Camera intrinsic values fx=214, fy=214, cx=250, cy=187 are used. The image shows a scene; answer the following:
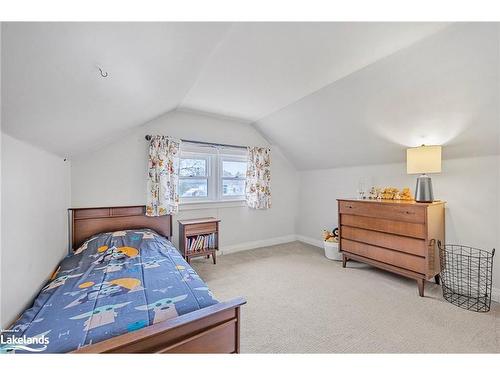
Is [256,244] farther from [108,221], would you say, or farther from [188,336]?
[188,336]

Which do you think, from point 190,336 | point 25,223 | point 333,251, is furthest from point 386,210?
point 25,223

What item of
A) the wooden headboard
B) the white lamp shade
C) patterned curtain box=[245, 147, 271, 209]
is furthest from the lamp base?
the wooden headboard

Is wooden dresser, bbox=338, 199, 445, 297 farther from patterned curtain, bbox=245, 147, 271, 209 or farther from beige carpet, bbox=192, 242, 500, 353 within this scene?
patterned curtain, bbox=245, 147, 271, 209

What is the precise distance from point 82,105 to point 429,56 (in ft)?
8.13

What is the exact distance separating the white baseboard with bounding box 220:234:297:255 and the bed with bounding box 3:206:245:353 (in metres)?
1.67

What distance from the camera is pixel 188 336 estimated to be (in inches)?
40.6

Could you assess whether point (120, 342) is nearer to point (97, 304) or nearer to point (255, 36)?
point (97, 304)

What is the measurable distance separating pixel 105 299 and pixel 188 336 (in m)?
0.60

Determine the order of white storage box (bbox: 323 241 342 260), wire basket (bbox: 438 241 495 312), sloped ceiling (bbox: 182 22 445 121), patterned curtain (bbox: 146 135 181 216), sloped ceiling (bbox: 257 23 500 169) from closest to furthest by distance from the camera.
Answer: sloped ceiling (bbox: 182 22 445 121) < sloped ceiling (bbox: 257 23 500 169) < wire basket (bbox: 438 241 495 312) < patterned curtain (bbox: 146 135 181 216) < white storage box (bbox: 323 241 342 260)

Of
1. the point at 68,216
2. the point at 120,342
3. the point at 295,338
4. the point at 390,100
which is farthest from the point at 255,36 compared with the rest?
the point at 68,216

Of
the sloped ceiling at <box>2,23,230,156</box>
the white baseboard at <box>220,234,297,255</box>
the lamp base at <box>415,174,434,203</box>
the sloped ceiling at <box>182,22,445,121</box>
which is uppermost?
the sloped ceiling at <box>182,22,445,121</box>

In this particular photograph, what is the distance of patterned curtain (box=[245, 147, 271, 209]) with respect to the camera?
12.4 feet

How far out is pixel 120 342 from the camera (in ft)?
2.83

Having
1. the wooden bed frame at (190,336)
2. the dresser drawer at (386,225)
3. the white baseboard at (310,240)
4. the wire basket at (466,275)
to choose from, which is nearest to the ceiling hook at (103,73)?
the wooden bed frame at (190,336)
